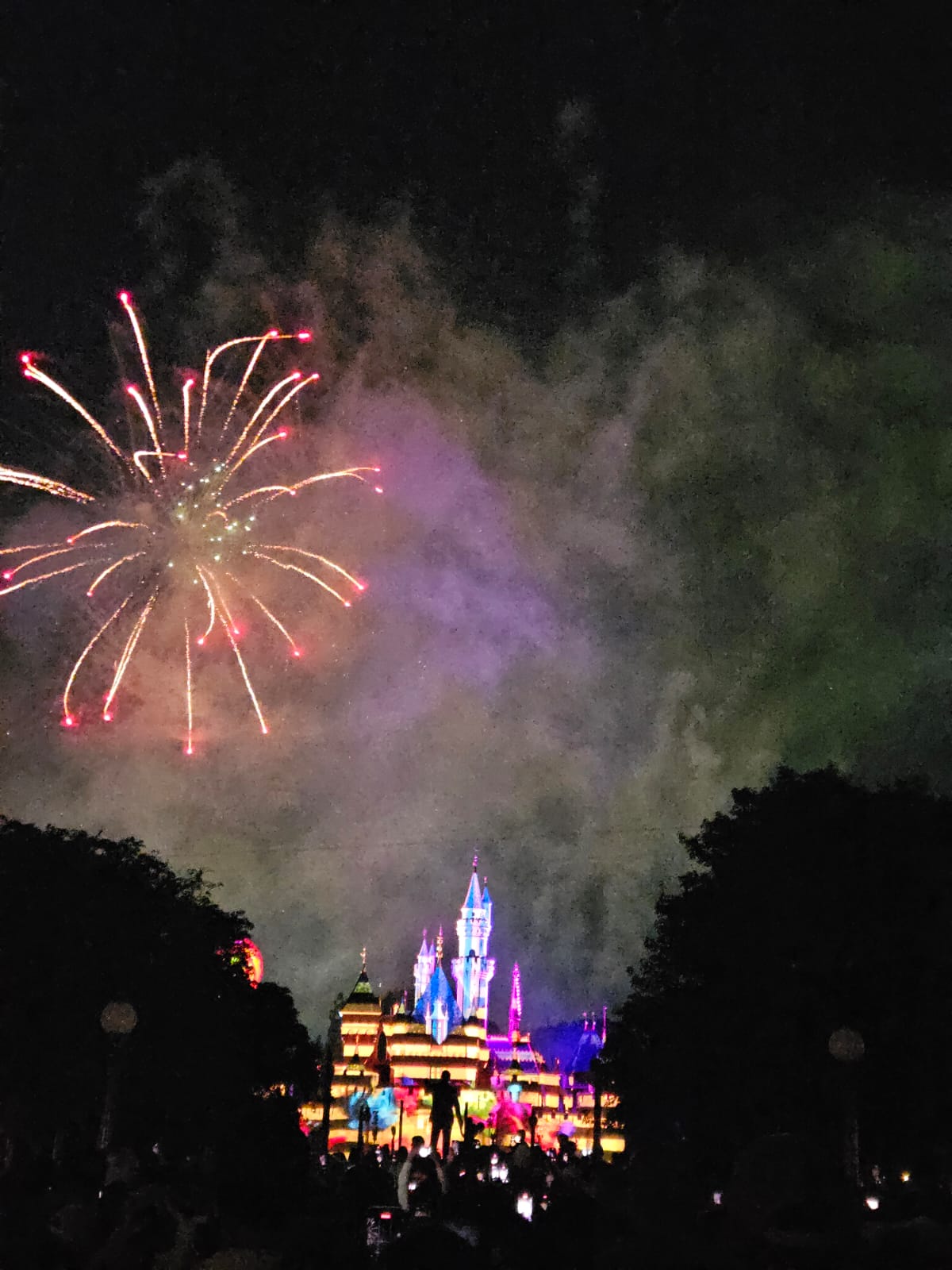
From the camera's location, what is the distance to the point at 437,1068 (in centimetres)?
11525

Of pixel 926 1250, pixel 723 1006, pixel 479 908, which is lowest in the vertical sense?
pixel 926 1250

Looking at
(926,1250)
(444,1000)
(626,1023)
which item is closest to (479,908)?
(444,1000)

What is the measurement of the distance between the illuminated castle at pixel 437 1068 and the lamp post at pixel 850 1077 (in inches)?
2887

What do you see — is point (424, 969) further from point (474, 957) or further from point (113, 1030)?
point (113, 1030)

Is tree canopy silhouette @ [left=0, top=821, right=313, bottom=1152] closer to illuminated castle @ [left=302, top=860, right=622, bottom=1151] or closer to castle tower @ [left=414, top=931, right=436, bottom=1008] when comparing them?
illuminated castle @ [left=302, top=860, right=622, bottom=1151]

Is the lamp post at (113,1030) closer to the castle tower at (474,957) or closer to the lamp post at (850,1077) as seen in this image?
the lamp post at (850,1077)

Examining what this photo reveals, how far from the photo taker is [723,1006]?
90.4 feet

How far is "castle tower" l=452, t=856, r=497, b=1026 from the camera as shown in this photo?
143 m

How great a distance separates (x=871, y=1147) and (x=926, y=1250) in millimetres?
19325

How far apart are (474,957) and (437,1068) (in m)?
30.7

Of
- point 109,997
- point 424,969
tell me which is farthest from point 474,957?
point 109,997

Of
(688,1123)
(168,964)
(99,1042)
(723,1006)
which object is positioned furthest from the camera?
(168,964)

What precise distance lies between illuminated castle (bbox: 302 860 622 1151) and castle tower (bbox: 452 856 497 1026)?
20 cm

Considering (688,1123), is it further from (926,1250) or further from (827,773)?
(926,1250)
